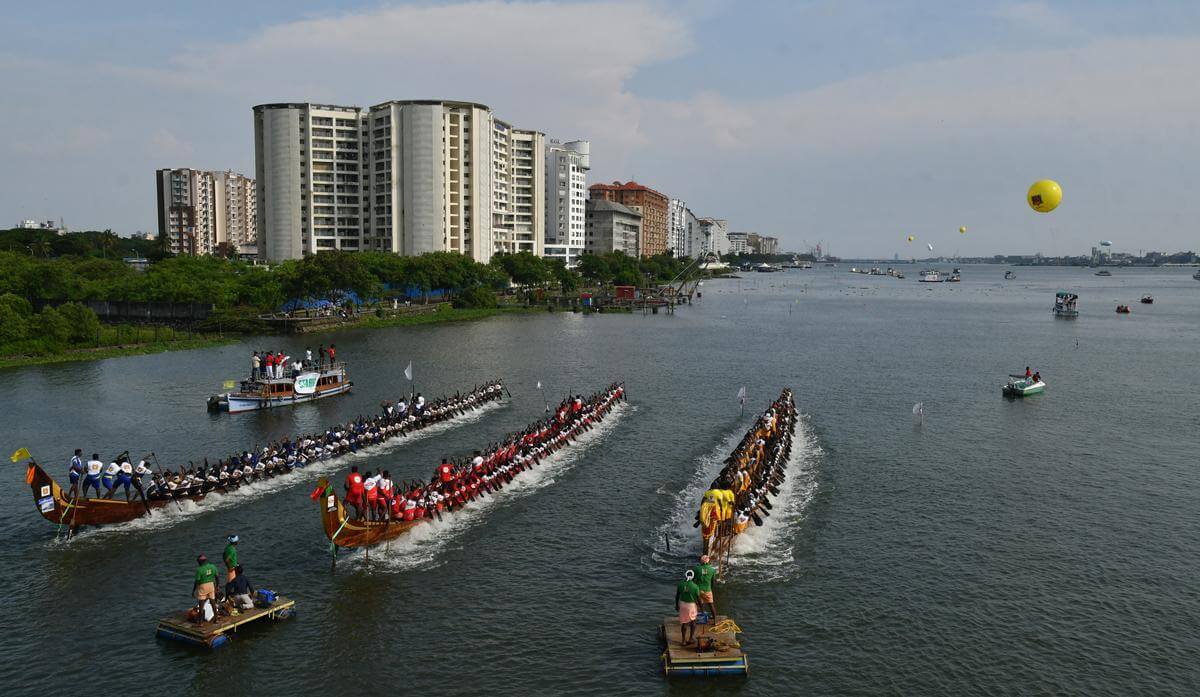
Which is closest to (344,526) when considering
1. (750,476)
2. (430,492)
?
(430,492)

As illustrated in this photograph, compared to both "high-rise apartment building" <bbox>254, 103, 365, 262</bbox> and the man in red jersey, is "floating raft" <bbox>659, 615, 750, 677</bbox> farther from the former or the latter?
"high-rise apartment building" <bbox>254, 103, 365, 262</bbox>

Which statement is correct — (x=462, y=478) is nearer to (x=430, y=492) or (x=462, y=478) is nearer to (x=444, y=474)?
(x=444, y=474)

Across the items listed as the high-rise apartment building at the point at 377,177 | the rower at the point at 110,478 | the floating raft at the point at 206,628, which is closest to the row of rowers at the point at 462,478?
the floating raft at the point at 206,628

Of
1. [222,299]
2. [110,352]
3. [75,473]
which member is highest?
[222,299]

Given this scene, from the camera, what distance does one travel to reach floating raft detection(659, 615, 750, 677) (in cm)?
1756

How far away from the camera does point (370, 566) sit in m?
23.3

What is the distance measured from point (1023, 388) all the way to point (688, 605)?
136 ft

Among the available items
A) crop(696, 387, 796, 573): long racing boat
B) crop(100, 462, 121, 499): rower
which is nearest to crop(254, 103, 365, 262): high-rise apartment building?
crop(696, 387, 796, 573): long racing boat

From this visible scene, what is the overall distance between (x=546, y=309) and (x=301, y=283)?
39635 mm

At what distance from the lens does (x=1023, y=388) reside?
2016 inches

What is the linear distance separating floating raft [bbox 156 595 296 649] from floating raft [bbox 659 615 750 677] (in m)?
9.47

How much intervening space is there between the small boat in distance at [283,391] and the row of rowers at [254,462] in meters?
6.41

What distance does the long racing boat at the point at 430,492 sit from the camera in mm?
22953

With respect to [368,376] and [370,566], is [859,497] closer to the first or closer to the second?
[370,566]
